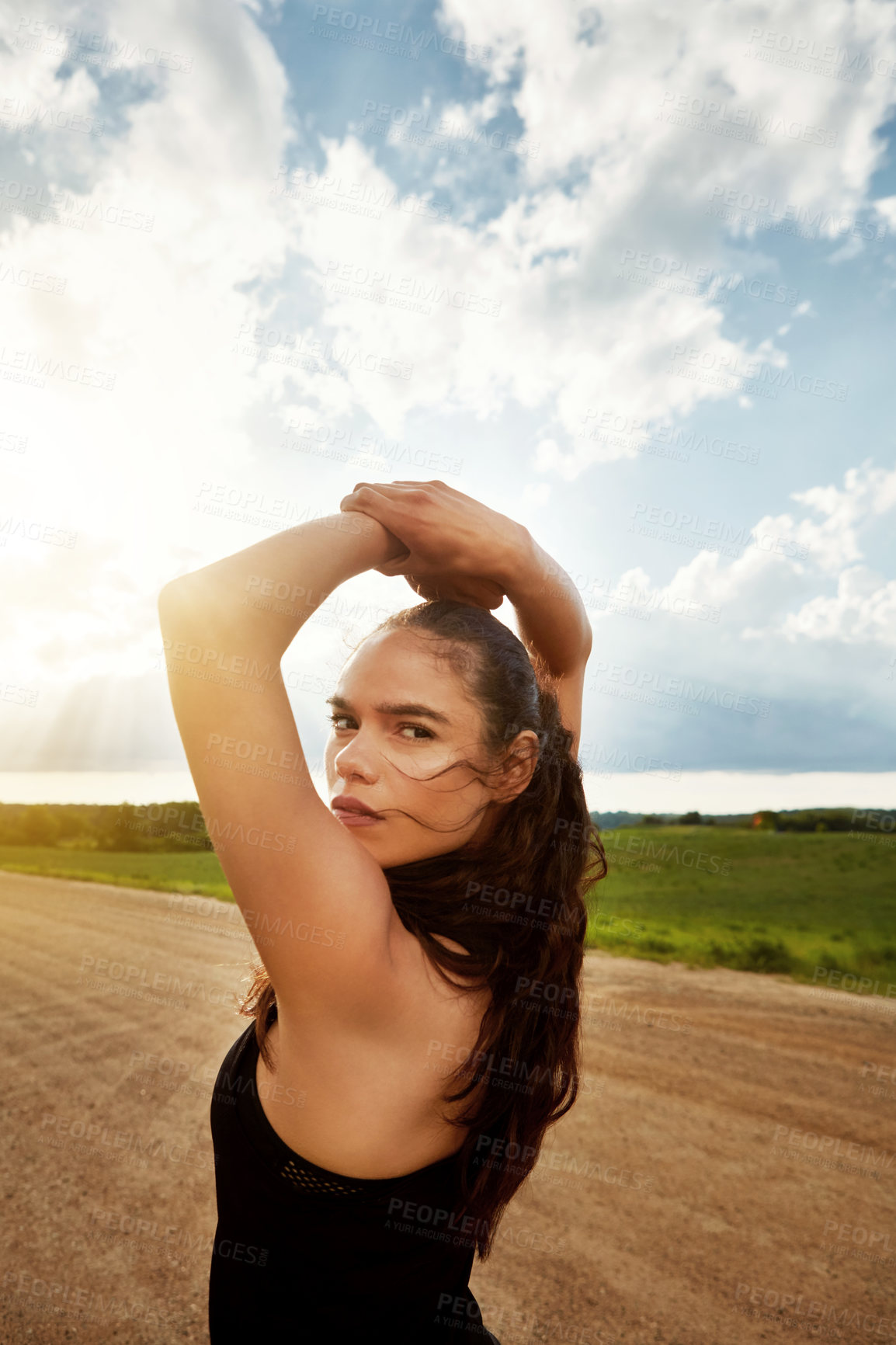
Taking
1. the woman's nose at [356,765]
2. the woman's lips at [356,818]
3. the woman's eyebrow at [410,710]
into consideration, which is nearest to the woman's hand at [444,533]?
the woman's eyebrow at [410,710]

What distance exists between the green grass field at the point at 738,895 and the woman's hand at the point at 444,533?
818 centimetres

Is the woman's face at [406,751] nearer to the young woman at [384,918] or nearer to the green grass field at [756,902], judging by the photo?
the young woman at [384,918]

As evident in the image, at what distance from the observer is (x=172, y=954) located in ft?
46.8

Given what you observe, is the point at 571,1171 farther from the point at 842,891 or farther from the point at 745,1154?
the point at 842,891

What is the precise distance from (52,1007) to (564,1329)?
28.0ft

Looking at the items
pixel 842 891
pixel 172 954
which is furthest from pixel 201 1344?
pixel 842 891

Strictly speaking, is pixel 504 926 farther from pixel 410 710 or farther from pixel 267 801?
pixel 267 801

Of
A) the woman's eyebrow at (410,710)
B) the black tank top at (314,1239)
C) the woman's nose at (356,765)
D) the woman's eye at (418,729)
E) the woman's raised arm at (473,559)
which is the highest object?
the woman's raised arm at (473,559)

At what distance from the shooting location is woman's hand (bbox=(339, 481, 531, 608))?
65.6 inches

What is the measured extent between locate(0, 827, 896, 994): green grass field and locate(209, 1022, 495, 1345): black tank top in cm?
816

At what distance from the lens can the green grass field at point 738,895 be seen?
16062mm

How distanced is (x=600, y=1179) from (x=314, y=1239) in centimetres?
600

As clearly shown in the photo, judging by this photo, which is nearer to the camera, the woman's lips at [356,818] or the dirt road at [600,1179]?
the woman's lips at [356,818]

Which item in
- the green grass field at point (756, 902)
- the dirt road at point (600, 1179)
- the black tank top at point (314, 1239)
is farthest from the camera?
the green grass field at point (756, 902)
